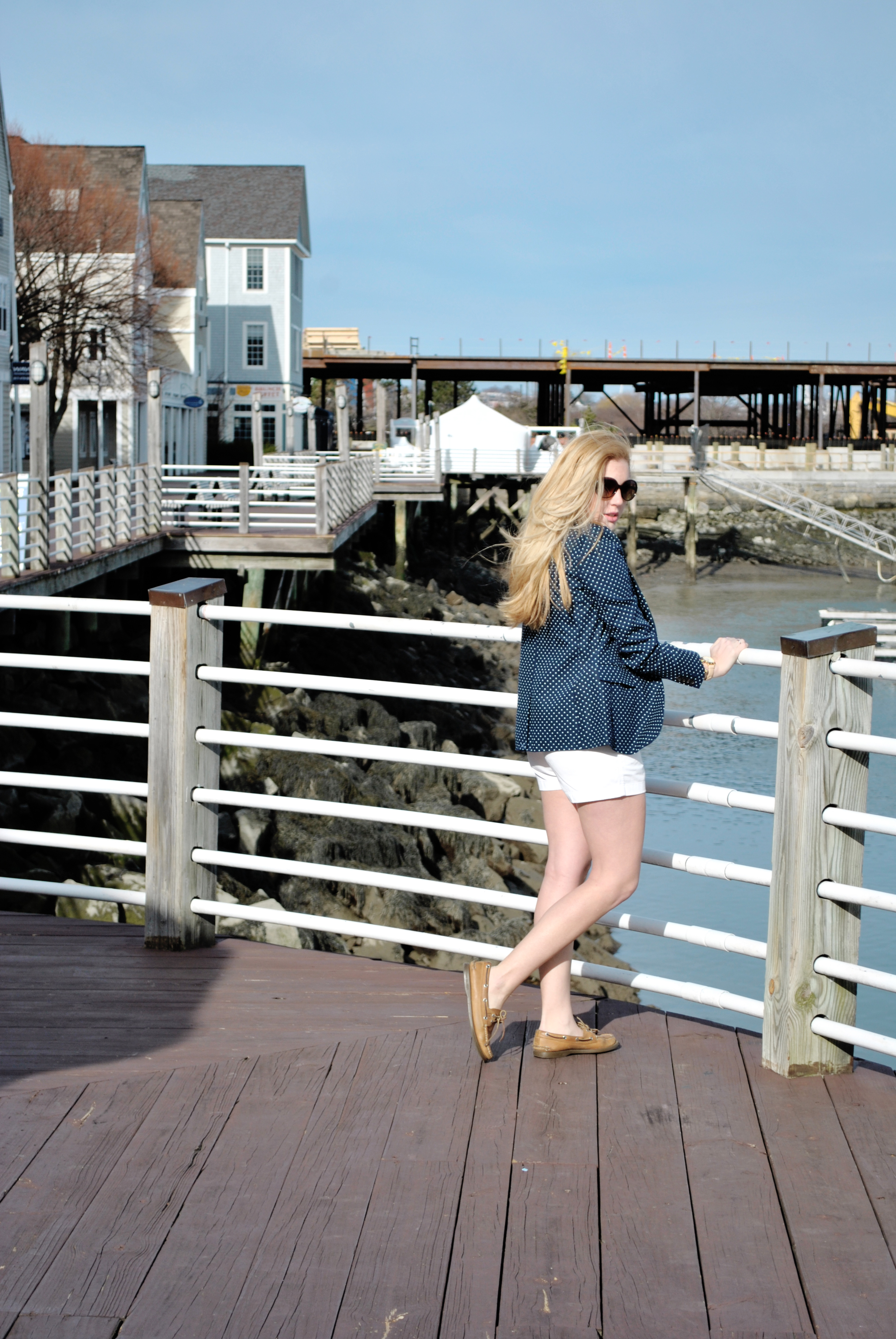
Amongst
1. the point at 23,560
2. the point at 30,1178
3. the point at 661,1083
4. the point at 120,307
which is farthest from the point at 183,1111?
the point at 120,307

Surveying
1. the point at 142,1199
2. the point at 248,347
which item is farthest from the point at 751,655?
the point at 248,347

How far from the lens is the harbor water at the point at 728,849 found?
1051cm

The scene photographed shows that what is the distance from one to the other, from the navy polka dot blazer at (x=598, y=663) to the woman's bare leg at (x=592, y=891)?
0.16m

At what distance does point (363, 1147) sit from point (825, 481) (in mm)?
47389

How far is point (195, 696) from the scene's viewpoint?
3.94 meters

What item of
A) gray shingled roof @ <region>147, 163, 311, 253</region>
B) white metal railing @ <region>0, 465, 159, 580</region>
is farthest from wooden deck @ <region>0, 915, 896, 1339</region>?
gray shingled roof @ <region>147, 163, 311, 253</region>

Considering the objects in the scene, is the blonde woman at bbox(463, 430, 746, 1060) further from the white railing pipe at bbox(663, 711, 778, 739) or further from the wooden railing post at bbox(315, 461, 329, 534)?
the wooden railing post at bbox(315, 461, 329, 534)

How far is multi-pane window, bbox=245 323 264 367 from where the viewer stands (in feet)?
135

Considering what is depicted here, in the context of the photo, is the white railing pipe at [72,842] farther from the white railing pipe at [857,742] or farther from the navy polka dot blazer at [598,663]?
the white railing pipe at [857,742]

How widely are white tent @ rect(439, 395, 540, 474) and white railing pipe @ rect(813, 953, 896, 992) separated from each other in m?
33.6

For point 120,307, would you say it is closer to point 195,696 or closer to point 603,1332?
point 195,696

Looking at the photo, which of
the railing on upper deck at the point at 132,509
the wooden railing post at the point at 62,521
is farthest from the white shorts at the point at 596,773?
the wooden railing post at the point at 62,521

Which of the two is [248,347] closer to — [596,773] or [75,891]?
[75,891]

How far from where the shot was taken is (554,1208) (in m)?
2.60
